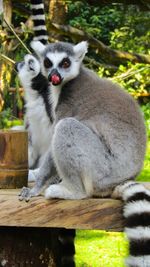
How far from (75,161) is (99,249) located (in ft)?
6.76

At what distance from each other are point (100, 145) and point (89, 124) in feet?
0.46

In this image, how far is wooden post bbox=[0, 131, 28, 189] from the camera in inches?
130

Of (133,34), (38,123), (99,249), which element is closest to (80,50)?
(38,123)

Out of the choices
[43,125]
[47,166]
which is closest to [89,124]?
[47,166]

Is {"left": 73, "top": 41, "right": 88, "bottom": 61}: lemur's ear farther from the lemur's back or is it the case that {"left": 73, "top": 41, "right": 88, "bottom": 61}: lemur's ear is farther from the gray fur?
the gray fur

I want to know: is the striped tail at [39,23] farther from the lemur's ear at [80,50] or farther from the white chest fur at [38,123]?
the lemur's ear at [80,50]

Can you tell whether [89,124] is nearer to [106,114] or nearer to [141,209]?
[106,114]

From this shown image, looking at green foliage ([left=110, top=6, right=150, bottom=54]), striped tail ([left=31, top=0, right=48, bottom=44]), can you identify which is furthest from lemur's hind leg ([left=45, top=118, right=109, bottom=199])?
green foliage ([left=110, top=6, right=150, bottom=54])

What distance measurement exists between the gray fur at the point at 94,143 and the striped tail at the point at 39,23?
3.33 m

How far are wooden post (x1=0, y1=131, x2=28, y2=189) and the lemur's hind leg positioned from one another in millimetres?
321

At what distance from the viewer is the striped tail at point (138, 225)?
2609 mm

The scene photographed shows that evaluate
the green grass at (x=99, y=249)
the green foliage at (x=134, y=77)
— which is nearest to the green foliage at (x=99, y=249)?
the green grass at (x=99, y=249)

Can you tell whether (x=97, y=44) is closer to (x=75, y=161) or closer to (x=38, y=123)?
(x=38, y=123)

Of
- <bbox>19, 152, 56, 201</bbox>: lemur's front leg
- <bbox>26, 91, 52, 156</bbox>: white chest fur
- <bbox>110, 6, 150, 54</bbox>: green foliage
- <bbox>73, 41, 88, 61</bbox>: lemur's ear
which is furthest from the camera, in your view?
<bbox>110, 6, 150, 54</bbox>: green foliage
